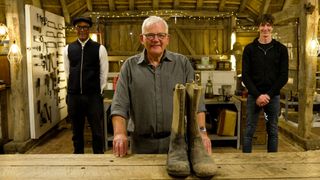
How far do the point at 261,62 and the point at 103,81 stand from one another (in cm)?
178

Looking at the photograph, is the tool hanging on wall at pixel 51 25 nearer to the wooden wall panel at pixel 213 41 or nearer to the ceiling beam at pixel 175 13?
the ceiling beam at pixel 175 13

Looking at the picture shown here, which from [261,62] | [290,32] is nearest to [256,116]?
[261,62]

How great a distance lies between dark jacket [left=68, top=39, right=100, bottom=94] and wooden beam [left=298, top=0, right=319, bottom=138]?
2922mm

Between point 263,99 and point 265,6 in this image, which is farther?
point 265,6

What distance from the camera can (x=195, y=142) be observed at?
1.66 metres

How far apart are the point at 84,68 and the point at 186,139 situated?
8.55 ft

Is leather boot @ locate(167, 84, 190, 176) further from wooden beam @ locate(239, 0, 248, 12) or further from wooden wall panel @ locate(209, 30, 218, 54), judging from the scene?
wooden beam @ locate(239, 0, 248, 12)

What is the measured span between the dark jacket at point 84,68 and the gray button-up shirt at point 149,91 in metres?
1.92

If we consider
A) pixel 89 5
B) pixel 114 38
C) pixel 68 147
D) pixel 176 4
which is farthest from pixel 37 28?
pixel 176 4

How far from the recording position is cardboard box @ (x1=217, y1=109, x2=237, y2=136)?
524cm

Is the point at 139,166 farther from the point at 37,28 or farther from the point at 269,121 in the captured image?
the point at 37,28

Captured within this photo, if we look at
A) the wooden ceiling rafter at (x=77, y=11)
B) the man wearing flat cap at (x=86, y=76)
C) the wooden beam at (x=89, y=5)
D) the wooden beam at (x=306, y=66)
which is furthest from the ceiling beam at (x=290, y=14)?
the wooden ceiling rafter at (x=77, y=11)

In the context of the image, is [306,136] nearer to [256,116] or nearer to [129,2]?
[256,116]

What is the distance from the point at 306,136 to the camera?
17.0 feet
